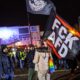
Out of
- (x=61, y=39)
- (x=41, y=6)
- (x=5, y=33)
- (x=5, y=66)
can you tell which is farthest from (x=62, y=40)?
(x=5, y=33)

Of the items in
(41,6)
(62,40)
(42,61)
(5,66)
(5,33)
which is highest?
(41,6)

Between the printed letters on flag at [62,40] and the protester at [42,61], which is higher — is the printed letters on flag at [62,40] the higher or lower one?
the higher one

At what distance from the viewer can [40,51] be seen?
40.1ft

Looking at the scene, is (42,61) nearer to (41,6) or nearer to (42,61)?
(42,61)

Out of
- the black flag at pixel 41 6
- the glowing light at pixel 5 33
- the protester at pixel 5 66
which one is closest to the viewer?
the black flag at pixel 41 6

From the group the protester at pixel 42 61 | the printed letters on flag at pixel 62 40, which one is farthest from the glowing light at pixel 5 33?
the printed letters on flag at pixel 62 40

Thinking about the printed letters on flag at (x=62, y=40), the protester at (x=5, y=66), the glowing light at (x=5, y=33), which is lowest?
the glowing light at (x=5, y=33)

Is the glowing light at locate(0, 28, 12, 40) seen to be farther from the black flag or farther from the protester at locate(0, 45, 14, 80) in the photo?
the black flag

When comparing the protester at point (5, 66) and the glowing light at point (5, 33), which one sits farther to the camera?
the glowing light at point (5, 33)

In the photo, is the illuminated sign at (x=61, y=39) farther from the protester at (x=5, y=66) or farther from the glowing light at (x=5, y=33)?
the glowing light at (x=5, y=33)

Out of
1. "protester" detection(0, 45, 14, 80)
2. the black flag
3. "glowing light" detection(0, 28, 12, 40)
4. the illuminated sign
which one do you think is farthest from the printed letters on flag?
"glowing light" detection(0, 28, 12, 40)

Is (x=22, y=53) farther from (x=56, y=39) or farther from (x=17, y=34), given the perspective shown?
(x=56, y=39)

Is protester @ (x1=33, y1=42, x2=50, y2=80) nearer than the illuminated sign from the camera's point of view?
No

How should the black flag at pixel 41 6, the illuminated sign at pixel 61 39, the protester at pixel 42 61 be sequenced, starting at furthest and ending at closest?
the protester at pixel 42 61
the black flag at pixel 41 6
the illuminated sign at pixel 61 39
